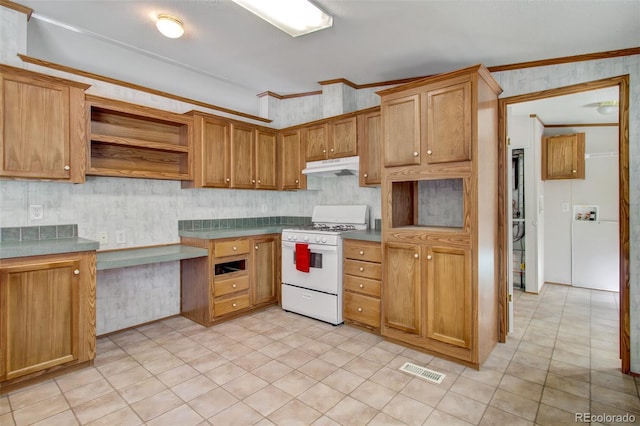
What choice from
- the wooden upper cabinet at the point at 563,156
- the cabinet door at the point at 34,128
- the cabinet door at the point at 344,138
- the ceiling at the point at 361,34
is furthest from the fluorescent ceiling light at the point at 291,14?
the wooden upper cabinet at the point at 563,156

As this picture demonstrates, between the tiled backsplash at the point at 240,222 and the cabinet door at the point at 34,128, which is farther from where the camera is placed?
the tiled backsplash at the point at 240,222

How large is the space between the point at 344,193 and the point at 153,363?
8.62 feet

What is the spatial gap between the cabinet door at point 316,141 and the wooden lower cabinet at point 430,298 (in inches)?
57.7

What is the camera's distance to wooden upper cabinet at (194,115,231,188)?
3.46m

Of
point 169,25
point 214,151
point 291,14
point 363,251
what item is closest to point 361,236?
point 363,251

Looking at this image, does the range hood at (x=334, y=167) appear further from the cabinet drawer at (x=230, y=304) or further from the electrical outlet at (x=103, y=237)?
the electrical outlet at (x=103, y=237)

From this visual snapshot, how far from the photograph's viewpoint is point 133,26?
106 inches

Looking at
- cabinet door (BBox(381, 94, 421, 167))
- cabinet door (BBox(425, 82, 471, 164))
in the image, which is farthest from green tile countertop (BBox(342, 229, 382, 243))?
cabinet door (BBox(425, 82, 471, 164))

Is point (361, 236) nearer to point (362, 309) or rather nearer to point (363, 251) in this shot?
point (363, 251)

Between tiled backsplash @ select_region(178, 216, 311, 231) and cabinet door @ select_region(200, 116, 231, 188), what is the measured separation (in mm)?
519

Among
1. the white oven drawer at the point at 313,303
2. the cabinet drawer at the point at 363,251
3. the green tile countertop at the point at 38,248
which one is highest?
the green tile countertop at the point at 38,248

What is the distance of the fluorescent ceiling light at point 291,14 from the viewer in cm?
225

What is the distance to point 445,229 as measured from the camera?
277 cm

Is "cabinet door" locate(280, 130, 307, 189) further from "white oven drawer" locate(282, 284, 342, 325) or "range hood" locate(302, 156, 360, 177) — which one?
"white oven drawer" locate(282, 284, 342, 325)
